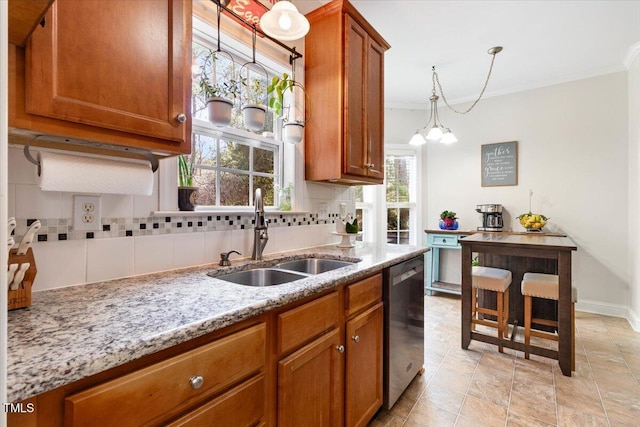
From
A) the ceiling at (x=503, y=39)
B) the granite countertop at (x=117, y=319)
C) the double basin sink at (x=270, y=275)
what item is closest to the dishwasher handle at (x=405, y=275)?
the double basin sink at (x=270, y=275)

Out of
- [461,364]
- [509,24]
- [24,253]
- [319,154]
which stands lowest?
[461,364]

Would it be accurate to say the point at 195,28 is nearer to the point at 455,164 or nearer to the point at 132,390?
the point at 132,390

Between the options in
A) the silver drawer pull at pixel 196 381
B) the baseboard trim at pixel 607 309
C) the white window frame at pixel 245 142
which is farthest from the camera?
the baseboard trim at pixel 607 309

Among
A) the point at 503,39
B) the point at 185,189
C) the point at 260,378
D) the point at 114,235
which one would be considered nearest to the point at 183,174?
the point at 185,189

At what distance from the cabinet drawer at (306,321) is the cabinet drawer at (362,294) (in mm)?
79

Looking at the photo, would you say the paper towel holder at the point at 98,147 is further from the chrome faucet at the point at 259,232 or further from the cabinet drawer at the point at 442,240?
the cabinet drawer at the point at 442,240

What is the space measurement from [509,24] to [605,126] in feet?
6.04

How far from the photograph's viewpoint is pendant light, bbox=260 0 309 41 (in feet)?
4.63

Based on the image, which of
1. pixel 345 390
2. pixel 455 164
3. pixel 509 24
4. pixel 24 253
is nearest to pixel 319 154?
pixel 345 390

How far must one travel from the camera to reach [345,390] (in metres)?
1.40

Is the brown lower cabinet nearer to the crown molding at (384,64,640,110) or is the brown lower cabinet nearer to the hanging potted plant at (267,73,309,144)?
the hanging potted plant at (267,73,309,144)

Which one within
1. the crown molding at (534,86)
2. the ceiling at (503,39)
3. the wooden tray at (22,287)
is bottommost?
the wooden tray at (22,287)

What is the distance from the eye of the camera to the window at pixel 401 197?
14.9 ft

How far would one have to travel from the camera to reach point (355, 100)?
212 cm
